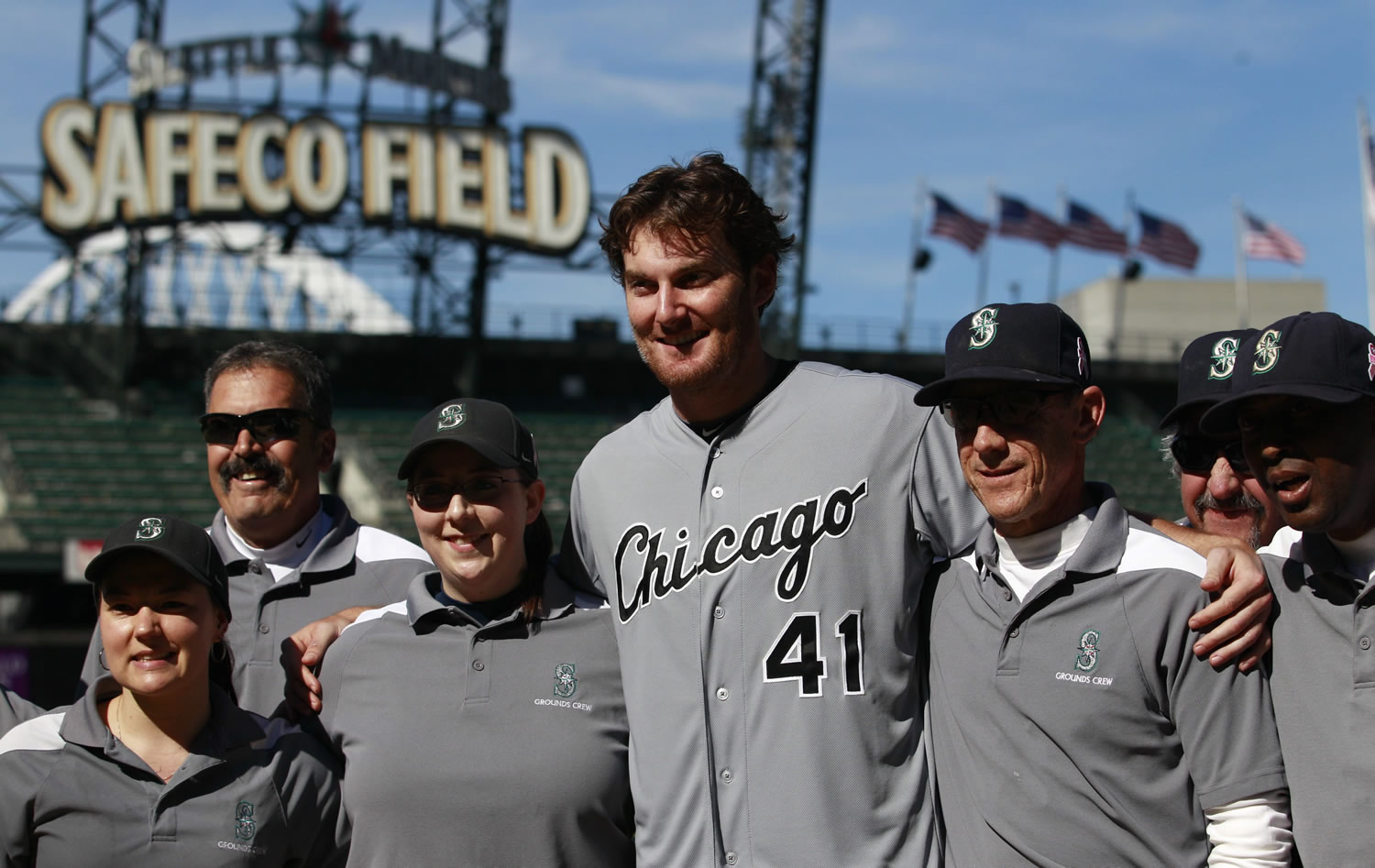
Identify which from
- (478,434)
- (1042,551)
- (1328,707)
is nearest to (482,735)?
(478,434)

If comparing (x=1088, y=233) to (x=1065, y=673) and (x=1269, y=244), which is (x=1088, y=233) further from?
(x=1065, y=673)

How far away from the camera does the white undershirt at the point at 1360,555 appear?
2.71 metres

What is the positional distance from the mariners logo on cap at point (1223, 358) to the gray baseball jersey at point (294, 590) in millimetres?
2410

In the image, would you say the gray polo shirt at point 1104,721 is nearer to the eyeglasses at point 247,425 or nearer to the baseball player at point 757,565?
the baseball player at point 757,565

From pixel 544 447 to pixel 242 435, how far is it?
770 inches

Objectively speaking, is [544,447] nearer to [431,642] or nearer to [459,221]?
[459,221]

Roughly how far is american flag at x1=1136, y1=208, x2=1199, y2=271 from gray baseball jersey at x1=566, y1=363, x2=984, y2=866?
2906cm

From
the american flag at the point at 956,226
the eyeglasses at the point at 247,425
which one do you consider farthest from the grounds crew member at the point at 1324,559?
the american flag at the point at 956,226

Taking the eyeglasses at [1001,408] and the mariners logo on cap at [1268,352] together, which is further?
the eyeglasses at [1001,408]

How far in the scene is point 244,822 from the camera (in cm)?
313

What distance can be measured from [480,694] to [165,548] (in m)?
0.85

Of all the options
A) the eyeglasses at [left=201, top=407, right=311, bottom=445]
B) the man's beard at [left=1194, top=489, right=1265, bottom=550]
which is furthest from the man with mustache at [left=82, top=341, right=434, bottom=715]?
the man's beard at [left=1194, top=489, right=1265, bottom=550]

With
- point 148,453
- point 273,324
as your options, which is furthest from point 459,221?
point 148,453

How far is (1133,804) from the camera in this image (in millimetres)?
2713
